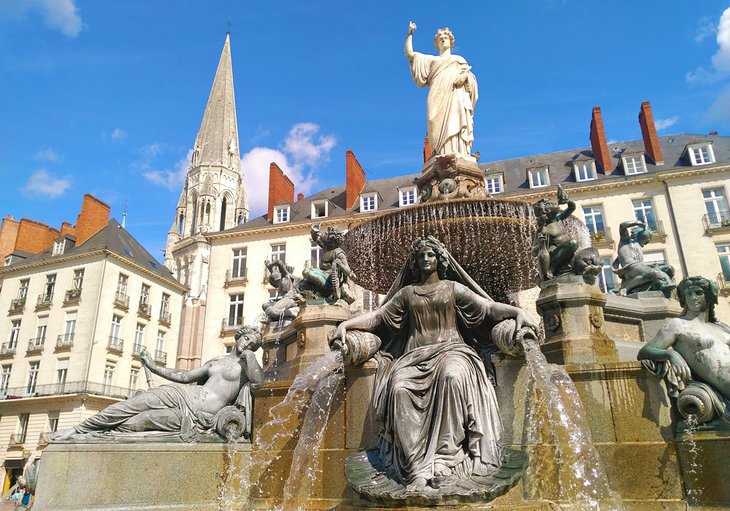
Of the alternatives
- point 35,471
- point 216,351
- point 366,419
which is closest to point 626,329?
point 366,419

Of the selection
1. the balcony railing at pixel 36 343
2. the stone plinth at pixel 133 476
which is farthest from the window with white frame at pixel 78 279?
the stone plinth at pixel 133 476

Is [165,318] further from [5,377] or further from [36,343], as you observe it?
[5,377]

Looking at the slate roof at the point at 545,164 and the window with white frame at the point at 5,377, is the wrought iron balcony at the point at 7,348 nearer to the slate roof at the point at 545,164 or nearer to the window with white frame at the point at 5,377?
the window with white frame at the point at 5,377

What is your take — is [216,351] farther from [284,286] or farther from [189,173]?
[189,173]

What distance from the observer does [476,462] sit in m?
4.74

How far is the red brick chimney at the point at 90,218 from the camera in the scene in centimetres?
4547

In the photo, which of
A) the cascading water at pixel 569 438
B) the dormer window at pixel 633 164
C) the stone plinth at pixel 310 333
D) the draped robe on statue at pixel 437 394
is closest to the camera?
the draped robe on statue at pixel 437 394

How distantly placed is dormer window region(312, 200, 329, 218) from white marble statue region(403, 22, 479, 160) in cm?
2971

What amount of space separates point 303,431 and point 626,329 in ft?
15.6

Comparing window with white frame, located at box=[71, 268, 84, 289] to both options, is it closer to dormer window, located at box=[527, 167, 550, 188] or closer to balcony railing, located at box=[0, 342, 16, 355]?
balcony railing, located at box=[0, 342, 16, 355]

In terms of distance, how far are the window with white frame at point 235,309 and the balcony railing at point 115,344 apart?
801 centimetres

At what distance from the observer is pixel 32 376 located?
3959cm

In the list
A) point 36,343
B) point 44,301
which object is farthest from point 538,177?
point 36,343

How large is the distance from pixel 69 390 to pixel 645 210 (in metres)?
38.5
